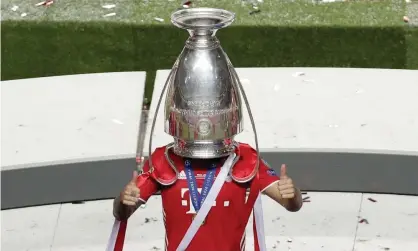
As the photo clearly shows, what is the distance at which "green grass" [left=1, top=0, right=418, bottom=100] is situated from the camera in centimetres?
727

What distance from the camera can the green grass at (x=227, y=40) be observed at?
23.8ft

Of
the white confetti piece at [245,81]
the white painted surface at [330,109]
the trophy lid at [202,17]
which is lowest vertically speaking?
the white painted surface at [330,109]

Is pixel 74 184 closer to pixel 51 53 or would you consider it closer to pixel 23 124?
pixel 23 124

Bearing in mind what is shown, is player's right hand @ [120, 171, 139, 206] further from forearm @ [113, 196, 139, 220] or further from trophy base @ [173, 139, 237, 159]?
trophy base @ [173, 139, 237, 159]

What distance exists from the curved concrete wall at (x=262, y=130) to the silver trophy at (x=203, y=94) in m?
1.62

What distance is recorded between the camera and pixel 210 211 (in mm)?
3730

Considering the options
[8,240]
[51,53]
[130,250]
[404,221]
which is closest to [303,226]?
[404,221]

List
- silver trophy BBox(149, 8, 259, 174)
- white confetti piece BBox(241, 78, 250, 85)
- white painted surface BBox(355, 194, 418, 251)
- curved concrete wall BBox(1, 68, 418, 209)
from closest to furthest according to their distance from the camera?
silver trophy BBox(149, 8, 259, 174)
white painted surface BBox(355, 194, 418, 251)
curved concrete wall BBox(1, 68, 418, 209)
white confetti piece BBox(241, 78, 250, 85)

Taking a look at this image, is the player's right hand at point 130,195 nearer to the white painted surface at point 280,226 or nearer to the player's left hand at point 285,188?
the player's left hand at point 285,188

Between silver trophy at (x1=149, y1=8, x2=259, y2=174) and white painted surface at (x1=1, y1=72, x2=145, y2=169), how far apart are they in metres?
1.64

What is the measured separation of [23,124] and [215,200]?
2149 mm

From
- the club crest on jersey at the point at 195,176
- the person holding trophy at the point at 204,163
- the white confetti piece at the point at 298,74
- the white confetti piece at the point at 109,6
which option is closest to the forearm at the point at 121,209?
the person holding trophy at the point at 204,163

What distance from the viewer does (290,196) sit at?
147 inches

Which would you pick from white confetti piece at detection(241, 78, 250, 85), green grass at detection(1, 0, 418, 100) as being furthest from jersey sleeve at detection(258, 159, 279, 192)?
green grass at detection(1, 0, 418, 100)
